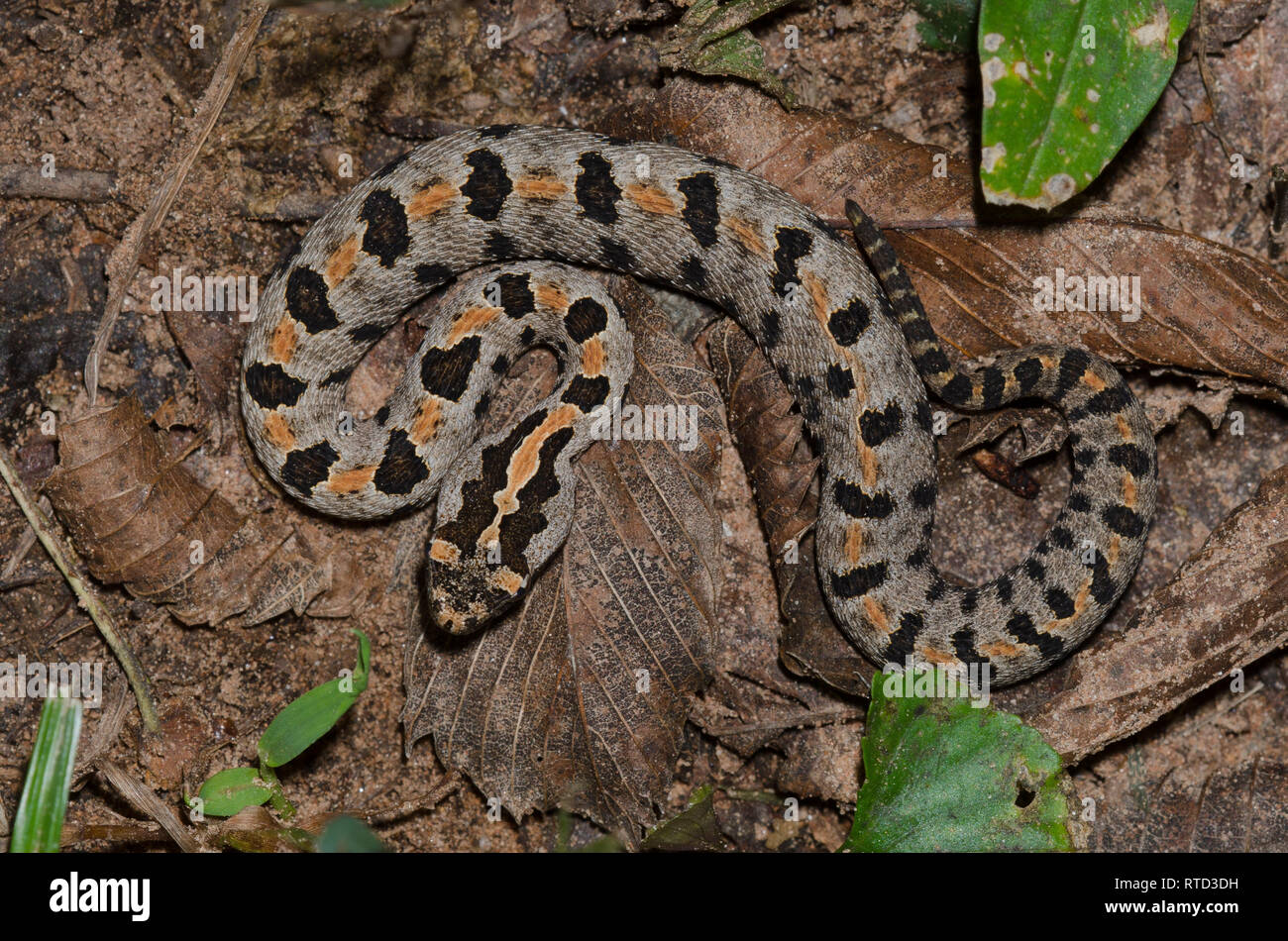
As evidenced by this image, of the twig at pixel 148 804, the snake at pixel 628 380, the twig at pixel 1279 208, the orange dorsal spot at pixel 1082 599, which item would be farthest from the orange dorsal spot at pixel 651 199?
the twig at pixel 148 804

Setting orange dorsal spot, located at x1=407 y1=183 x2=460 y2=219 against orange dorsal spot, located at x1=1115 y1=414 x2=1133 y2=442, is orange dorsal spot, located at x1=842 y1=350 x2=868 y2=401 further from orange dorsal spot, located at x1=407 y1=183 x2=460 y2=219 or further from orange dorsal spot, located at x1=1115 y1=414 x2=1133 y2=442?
orange dorsal spot, located at x1=407 y1=183 x2=460 y2=219

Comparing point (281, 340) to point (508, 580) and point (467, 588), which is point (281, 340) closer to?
point (467, 588)

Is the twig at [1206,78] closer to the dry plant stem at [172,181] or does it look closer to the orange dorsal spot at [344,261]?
the orange dorsal spot at [344,261]

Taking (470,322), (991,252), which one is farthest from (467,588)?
(991,252)

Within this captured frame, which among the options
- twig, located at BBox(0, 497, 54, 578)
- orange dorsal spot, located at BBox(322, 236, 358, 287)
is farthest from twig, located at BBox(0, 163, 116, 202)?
twig, located at BBox(0, 497, 54, 578)

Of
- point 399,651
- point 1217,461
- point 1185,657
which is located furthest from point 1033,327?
point 399,651

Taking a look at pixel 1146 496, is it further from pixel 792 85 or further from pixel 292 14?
pixel 292 14
